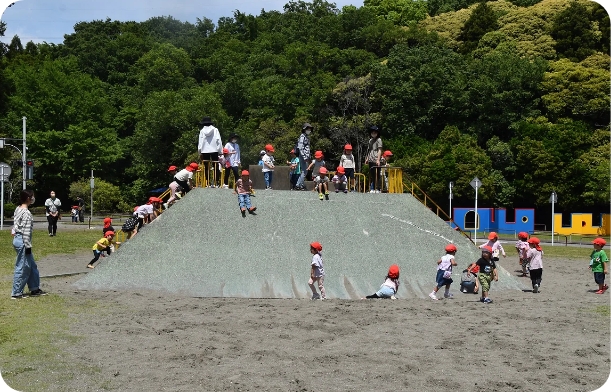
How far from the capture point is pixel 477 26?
246 ft

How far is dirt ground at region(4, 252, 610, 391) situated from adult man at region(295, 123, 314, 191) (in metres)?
6.78

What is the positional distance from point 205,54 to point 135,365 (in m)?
80.4

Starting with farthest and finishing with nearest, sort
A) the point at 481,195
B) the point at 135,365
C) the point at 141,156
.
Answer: the point at 141,156, the point at 481,195, the point at 135,365

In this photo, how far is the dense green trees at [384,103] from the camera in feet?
194

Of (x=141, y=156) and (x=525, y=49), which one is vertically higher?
(x=525, y=49)

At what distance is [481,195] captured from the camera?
58.6m

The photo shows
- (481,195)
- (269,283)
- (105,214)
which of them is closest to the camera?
(269,283)

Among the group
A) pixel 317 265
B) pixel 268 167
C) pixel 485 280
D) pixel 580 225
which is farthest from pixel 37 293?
pixel 580 225

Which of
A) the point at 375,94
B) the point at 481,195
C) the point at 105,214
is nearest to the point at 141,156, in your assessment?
the point at 105,214

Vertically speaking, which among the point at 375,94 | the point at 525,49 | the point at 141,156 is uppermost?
the point at 525,49

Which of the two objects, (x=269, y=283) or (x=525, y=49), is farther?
(x=525, y=49)

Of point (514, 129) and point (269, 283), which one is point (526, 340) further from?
point (514, 129)

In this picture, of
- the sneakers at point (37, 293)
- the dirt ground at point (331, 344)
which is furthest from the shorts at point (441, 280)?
the sneakers at point (37, 293)

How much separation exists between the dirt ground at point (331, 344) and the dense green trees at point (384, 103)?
39.5m
